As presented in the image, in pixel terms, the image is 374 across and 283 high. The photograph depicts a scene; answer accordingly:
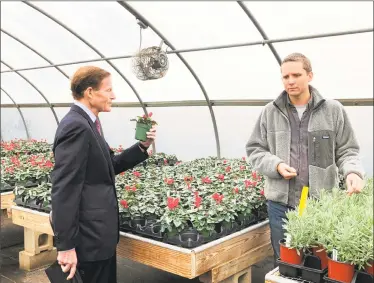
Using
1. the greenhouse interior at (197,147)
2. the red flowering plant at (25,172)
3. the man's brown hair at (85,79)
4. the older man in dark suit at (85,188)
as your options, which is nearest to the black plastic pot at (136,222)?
the greenhouse interior at (197,147)

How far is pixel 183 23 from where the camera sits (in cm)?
541

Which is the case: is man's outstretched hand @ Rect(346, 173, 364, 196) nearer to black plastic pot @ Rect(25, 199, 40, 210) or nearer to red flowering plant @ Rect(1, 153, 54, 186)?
black plastic pot @ Rect(25, 199, 40, 210)

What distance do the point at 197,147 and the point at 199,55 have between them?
1780 millimetres

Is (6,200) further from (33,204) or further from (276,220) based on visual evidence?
(276,220)

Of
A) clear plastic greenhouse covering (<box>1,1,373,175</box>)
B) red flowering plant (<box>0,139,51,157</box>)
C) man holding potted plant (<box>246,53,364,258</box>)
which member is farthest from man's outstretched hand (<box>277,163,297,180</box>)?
red flowering plant (<box>0,139,51,157</box>)

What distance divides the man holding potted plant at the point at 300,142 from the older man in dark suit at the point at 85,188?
2.92ft

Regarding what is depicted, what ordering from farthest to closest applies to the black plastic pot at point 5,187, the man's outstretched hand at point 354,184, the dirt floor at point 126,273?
the black plastic pot at point 5,187 < the dirt floor at point 126,273 < the man's outstretched hand at point 354,184

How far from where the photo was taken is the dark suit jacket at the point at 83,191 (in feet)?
6.61

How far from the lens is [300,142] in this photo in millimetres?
2328

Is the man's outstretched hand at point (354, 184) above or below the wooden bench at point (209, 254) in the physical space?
above

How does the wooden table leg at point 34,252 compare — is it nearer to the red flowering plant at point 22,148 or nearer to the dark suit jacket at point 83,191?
the dark suit jacket at point 83,191

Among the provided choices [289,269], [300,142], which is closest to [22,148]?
[300,142]

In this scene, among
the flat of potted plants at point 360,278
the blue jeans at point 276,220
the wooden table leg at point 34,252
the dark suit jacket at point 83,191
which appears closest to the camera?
the flat of potted plants at point 360,278

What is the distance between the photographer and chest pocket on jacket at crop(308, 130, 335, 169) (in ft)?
7.40
